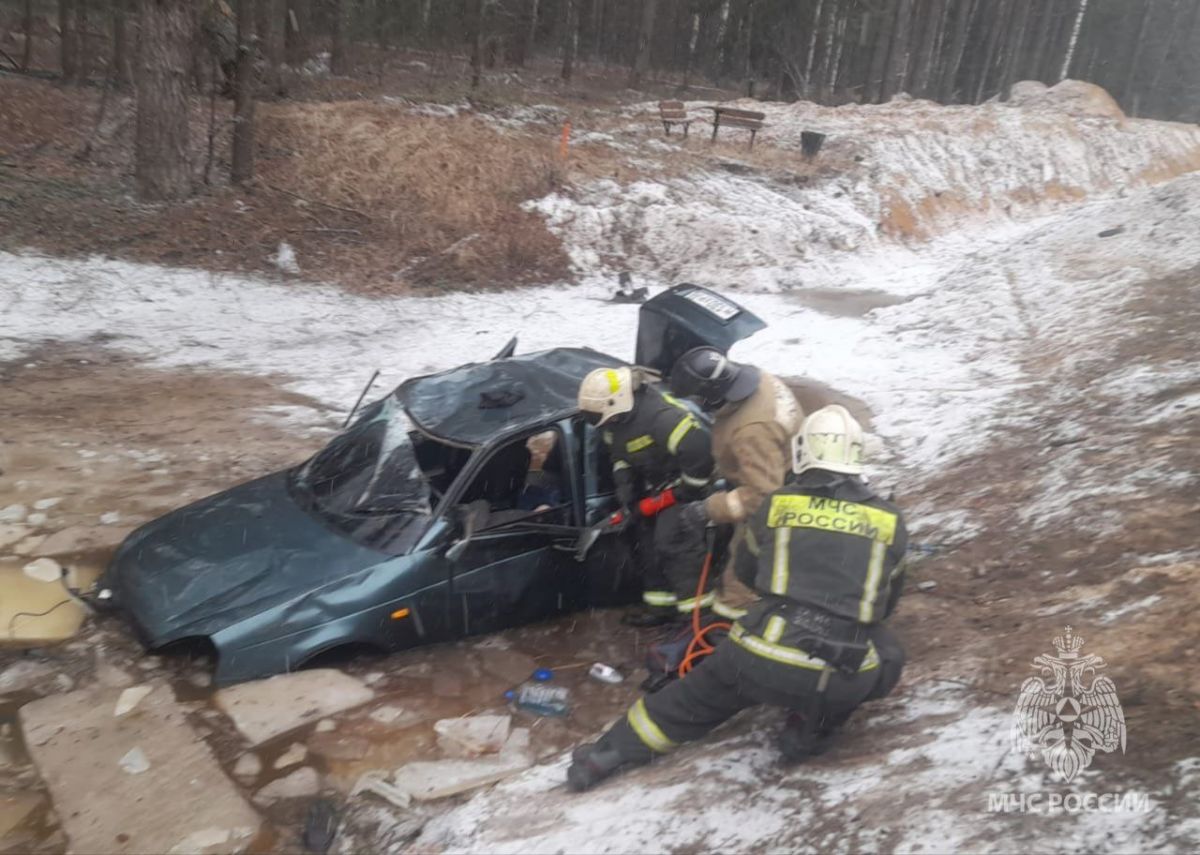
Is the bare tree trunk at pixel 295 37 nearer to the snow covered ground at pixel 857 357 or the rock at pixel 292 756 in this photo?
the snow covered ground at pixel 857 357

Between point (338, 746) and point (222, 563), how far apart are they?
114 cm

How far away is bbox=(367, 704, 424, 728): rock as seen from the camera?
4.22 metres

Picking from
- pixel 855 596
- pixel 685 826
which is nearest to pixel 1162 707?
pixel 855 596

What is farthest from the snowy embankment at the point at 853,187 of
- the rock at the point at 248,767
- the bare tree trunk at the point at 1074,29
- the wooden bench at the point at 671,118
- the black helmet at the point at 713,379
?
the bare tree trunk at the point at 1074,29

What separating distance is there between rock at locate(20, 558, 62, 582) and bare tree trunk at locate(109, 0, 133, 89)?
1315 cm

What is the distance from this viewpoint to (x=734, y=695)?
3.38 metres

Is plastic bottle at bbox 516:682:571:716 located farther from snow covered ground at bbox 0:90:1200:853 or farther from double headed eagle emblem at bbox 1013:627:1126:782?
double headed eagle emblem at bbox 1013:627:1126:782

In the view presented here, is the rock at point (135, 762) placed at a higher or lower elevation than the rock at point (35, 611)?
lower

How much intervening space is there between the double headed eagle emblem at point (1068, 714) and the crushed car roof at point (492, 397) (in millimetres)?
2724

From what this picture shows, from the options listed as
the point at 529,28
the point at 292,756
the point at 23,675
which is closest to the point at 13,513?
the point at 23,675

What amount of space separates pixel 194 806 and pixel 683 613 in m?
2.51

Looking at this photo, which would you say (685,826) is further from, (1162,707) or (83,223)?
(83,223)

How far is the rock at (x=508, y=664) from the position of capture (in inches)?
186

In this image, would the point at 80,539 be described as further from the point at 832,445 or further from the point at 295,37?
the point at 295,37
